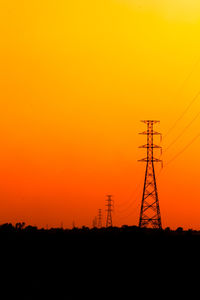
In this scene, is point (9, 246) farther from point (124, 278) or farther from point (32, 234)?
point (124, 278)

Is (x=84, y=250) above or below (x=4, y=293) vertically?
above

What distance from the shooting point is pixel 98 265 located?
40094 millimetres

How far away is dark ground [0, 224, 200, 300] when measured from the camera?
33763 millimetres

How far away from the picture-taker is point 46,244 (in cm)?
4688

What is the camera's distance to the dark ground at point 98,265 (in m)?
33.8

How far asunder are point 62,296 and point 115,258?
30.8ft

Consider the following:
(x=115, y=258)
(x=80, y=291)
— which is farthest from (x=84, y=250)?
(x=80, y=291)

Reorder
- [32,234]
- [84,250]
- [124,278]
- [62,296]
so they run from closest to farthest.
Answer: [62,296]
[124,278]
[84,250]
[32,234]

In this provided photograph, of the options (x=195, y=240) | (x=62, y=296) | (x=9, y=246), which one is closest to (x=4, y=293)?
(x=62, y=296)

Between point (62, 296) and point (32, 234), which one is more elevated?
point (32, 234)

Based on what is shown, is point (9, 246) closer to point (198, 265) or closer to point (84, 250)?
point (84, 250)

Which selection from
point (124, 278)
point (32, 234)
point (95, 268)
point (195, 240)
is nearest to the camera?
point (124, 278)

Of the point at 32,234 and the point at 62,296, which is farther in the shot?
the point at 32,234

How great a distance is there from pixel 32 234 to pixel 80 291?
17783 millimetres
